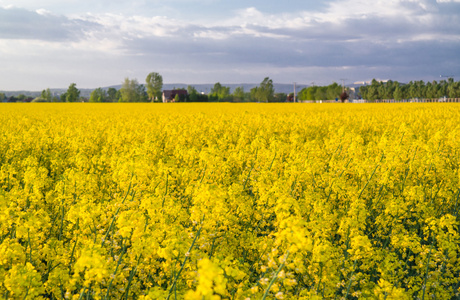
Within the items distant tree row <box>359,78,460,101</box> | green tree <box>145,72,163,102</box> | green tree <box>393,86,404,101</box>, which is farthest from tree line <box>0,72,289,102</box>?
green tree <box>393,86,404,101</box>

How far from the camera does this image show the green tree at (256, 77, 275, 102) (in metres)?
113

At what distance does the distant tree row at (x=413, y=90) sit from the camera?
8097 cm

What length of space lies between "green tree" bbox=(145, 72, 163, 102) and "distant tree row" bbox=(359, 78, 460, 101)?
6239 centimetres

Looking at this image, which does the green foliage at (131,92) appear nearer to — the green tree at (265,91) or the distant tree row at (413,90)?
the green tree at (265,91)

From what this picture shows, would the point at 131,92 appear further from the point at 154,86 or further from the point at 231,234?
the point at 231,234

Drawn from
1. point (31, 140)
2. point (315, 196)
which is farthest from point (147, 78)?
point (315, 196)

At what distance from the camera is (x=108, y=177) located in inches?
269

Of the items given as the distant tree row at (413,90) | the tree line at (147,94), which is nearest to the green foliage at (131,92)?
the tree line at (147,94)

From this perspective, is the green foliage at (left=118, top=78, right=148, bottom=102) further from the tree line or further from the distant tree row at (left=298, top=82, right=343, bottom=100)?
the distant tree row at (left=298, top=82, right=343, bottom=100)

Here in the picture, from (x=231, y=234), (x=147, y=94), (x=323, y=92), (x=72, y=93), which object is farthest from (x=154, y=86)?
(x=231, y=234)

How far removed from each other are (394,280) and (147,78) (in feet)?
368

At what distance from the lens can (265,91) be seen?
113m

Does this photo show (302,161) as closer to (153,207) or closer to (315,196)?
(315,196)

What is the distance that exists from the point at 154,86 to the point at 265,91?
113ft
